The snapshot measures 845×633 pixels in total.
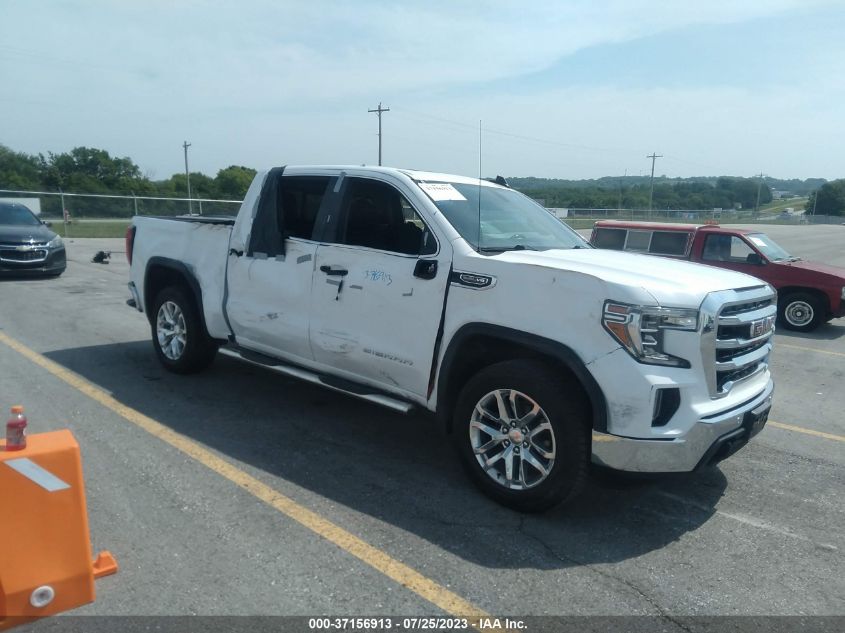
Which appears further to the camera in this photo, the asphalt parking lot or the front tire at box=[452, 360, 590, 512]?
the front tire at box=[452, 360, 590, 512]

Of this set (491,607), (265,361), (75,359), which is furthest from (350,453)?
(75,359)

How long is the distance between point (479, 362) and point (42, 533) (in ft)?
8.32

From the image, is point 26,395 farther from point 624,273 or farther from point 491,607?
point 624,273

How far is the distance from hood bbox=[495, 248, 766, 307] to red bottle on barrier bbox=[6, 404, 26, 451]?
8.55 ft

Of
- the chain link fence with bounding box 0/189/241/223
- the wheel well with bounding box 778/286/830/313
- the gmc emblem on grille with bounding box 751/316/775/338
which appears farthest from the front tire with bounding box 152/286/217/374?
the chain link fence with bounding box 0/189/241/223

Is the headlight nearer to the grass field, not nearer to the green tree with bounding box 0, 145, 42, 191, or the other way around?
the grass field

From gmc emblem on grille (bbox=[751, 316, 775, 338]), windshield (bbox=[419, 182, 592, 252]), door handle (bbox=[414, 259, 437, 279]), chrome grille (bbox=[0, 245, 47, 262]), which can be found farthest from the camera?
chrome grille (bbox=[0, 245, 47, 262])

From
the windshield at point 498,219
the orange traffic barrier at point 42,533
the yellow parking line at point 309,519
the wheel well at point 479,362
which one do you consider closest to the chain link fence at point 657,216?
the windshield at point 498,219

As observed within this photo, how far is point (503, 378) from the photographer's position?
12.8 feet

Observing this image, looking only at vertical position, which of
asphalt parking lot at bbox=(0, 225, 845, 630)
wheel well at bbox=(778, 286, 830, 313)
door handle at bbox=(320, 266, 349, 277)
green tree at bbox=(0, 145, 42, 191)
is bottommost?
asphalt parking lot at bbox=(0, 225, 845, 630)

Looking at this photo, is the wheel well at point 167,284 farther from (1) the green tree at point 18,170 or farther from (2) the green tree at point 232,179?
(1) the green tree at point 18,170

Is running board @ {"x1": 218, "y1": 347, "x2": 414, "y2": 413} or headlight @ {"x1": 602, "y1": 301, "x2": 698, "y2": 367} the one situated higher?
headlight @ {"x1": 602, "y1": 301, "x2": 698, "y2": 367}

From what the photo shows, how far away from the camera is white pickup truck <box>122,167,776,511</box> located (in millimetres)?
3553

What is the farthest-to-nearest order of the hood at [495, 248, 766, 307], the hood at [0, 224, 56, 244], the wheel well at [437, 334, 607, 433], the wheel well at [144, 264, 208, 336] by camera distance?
the hood at [0, 224, 56, 244]
the wheel well at [144, 264, 208, 336]
the wheel well at [437, 334, 607, 433]
the hood at [495, 248, 766, 307]
